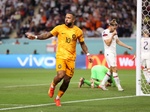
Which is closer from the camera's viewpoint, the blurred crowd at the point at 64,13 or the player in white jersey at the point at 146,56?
the player in white jersey at the point at 146,56

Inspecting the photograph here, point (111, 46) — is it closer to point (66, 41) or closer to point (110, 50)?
point (110, 50)

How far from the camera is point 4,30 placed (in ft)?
137

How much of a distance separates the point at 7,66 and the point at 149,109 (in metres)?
25.4

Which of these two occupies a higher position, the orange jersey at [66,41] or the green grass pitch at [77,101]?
the orange jersey at [66,41]

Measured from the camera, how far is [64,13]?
42062 millimetres

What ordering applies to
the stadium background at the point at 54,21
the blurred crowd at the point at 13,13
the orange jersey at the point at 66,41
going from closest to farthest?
1. the orange jersey at the point at 66,41
2. the stadium background at the point at 54,21
3. the blurred crowd at the point at 13,13

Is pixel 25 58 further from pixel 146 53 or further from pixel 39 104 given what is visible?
pixel 39 104

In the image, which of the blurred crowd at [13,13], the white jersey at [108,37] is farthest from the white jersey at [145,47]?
the blurred crowd at [13,13]

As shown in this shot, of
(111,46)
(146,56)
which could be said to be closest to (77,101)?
(111,46)

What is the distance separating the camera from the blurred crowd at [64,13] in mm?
40156

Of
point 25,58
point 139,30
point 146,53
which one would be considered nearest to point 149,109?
point 139,30

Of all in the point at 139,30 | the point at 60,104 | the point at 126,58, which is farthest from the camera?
the point at 126,58

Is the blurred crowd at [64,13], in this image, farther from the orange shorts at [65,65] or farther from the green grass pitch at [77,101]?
the orange shorts at [65,65]

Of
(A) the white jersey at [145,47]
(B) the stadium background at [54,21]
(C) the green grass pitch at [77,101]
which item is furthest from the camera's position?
(B) the stadium background at [54,21]
